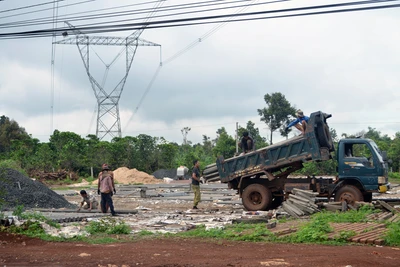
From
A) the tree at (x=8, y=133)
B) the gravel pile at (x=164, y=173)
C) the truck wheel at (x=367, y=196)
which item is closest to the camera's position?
the truck wheel at (x=367, y=196)

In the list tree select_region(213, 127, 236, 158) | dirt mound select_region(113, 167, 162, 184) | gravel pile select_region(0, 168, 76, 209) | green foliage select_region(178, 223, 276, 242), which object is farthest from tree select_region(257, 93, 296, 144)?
green foliage select_region(178, 223, 276, 242)

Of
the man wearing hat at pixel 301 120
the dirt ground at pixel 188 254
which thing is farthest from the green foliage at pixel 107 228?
the man wearing hat at pixel 301 120

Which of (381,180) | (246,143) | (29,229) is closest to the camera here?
(29,229)

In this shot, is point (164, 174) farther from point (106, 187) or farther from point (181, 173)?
point (106, 187)

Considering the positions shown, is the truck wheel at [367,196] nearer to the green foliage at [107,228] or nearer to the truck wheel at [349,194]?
the truck wheel at [349,194]

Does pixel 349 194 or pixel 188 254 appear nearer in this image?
pixel 188 254

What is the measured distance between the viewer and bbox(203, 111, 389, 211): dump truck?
662 inches

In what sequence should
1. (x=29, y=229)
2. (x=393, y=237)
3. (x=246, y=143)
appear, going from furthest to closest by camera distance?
1. (x=246, y=143)
2. (x=29, y=229)
3. (x=393, y=237)

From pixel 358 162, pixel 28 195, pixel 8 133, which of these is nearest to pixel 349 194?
pixel 358 162

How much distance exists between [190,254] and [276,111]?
38974 mm

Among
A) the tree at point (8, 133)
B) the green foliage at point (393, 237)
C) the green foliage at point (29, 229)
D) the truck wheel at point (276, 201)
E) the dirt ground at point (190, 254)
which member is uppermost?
the tree at point (8, 133)

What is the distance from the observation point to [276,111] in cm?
4778

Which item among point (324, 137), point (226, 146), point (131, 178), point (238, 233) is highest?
point (226, 146)

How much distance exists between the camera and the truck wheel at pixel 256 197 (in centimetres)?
1844
